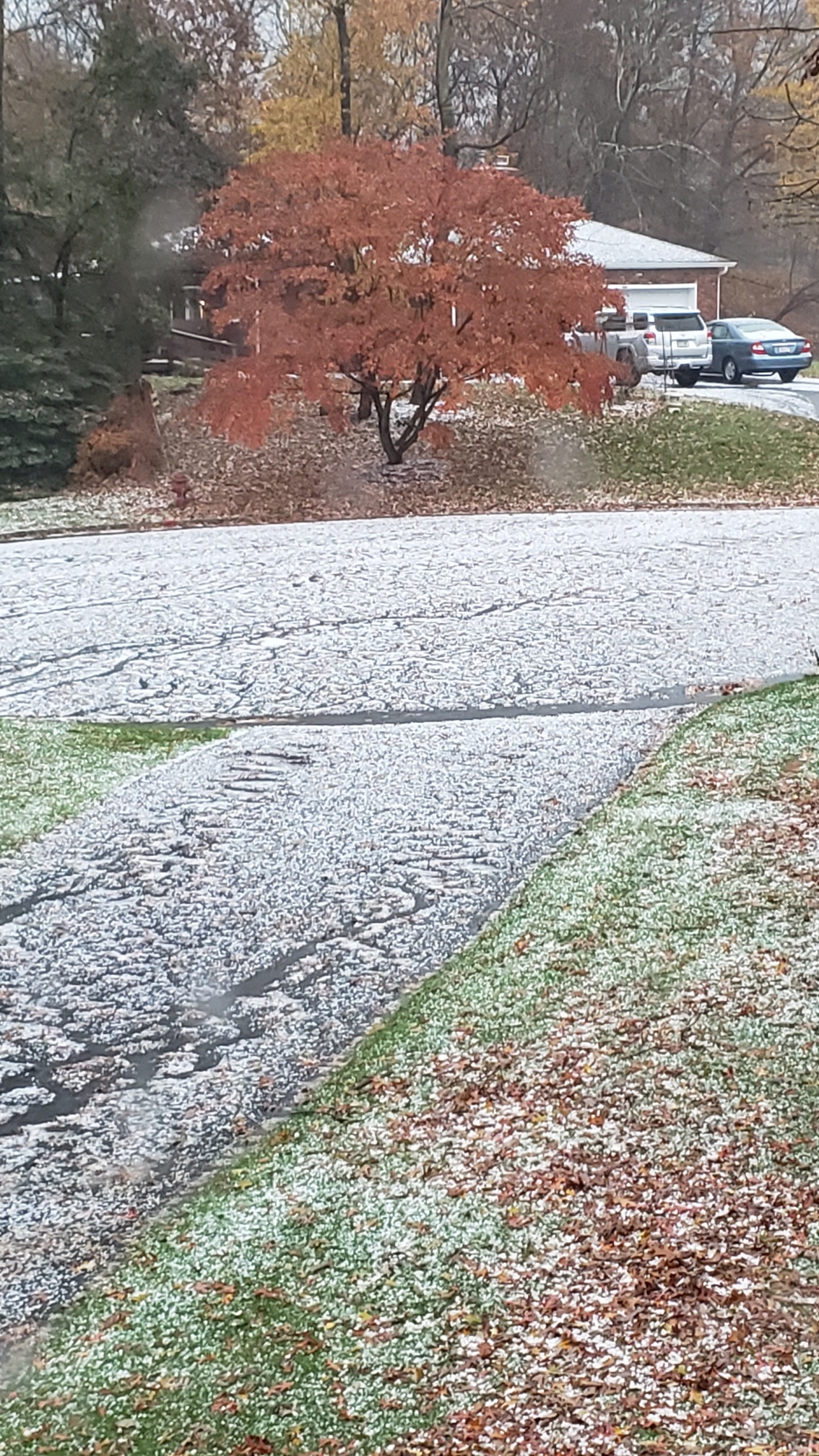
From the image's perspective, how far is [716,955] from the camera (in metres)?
5.62

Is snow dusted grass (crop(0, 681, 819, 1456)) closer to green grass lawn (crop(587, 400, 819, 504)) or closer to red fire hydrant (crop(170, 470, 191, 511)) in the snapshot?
green grass lawn (crop(587, 400, 819, 504))

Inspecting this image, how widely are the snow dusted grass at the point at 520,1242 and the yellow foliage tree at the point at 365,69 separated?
3214cm

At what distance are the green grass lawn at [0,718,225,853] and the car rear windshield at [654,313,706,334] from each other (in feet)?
70.9

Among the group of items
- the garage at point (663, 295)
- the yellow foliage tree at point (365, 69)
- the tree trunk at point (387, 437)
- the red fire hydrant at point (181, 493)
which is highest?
the yellow foliage tree at point (365, 69)

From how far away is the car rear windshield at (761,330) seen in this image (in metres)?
29.8

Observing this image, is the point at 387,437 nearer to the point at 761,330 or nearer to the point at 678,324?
the point at 678,324

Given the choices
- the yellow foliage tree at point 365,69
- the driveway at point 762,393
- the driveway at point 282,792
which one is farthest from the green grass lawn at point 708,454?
the yellow foliage tree at point 365,69

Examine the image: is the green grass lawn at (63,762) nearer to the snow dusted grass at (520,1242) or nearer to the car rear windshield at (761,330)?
the snow dusted grass at (520,1242)

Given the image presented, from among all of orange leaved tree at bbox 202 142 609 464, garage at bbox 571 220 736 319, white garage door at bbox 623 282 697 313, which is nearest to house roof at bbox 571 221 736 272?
garage at bbox 571 220 736 319

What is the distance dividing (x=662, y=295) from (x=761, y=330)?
823cm

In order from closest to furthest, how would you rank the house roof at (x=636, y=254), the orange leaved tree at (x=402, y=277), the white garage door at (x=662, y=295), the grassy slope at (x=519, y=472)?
the orange leaved tree at (x=402, y=277), the grassy slope at (x=519, y=472), the house roof at (x=636, y=254), the white garage door at (x=662, y=295)

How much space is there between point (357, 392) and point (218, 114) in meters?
16.9

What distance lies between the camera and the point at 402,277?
1928 cm

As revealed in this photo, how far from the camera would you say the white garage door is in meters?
37.2
